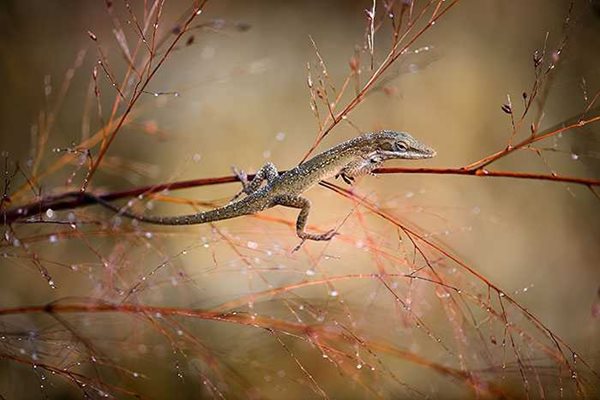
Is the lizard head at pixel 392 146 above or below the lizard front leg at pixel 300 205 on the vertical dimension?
above

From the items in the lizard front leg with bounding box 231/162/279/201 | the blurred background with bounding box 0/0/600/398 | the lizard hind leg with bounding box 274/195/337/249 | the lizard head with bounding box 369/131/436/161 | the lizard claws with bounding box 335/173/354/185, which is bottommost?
the lizard hind leg with bounding box 274/195/337/249

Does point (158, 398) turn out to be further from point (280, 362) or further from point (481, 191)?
point (481, 191)

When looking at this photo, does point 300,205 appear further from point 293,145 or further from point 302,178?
point 293,145

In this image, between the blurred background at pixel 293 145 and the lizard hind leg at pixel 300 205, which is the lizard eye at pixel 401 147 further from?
the blurred background at pixel 293 145

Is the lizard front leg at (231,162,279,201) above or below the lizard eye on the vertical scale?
below

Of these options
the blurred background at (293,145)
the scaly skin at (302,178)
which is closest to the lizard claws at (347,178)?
the scaly skin at (302,178)

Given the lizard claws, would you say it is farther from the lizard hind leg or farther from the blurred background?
the blurred background

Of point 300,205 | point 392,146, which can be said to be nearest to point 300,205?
point 300,205

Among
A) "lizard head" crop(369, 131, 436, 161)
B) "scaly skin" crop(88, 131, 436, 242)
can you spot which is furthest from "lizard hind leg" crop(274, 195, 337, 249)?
"lizard head" crop(369, 131, 436, 161)
